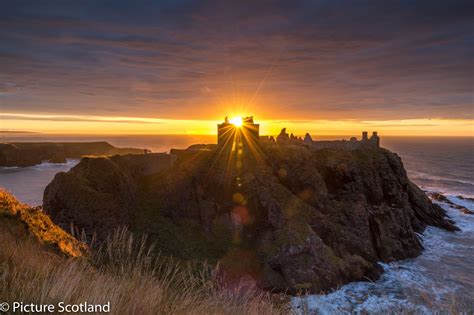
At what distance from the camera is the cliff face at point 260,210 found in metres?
35.2

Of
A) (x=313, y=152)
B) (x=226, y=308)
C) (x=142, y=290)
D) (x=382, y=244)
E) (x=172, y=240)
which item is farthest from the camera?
(x=313, y=152)

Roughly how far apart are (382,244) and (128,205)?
31.2 meters

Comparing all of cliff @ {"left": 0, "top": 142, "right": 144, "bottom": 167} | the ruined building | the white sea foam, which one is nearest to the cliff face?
the white sea foam

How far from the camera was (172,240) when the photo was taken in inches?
1478

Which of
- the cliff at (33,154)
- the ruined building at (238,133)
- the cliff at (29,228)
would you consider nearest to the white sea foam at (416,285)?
the cliff at (29,228)

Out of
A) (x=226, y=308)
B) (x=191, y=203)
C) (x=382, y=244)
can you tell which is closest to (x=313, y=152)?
(x=382, y=244)

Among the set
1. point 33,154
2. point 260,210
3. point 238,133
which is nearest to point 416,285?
point 260,210

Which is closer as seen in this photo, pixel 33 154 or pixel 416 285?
pixel 416 285

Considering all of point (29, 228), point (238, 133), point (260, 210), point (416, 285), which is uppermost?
point (238, 133)

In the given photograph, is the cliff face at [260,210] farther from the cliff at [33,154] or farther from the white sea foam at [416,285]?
the cliff at [33,154]

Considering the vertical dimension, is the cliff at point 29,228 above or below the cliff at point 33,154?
above

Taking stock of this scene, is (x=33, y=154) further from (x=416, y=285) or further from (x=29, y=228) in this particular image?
(x=29, y=228)

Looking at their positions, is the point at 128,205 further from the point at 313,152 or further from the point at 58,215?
the point at 313,152

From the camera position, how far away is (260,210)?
41.0m
